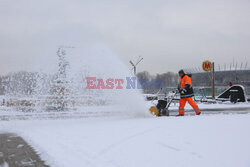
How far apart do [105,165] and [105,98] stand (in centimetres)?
655

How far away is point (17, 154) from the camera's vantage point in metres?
4.77

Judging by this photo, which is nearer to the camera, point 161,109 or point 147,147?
point 147,147

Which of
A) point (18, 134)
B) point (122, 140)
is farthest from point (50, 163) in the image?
point (18, 134)

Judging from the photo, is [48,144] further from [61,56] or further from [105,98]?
[61,56]

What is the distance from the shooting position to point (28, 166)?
158 inches

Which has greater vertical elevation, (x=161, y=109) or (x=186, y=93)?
(x=186, y=93)

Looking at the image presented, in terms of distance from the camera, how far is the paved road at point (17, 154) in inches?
164
